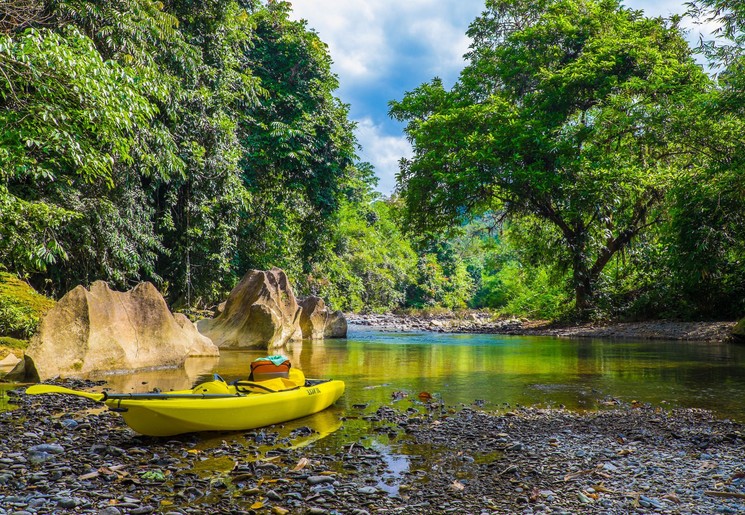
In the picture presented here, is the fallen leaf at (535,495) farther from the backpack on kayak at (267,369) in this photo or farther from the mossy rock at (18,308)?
the mossy rock at (18,308)

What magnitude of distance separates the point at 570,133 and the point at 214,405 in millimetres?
19089

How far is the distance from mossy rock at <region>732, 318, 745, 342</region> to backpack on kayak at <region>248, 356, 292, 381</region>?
15294mm

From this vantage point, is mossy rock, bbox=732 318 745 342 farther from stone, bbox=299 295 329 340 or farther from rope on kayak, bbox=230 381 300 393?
rope on kayak, bbox=230 381 300 393

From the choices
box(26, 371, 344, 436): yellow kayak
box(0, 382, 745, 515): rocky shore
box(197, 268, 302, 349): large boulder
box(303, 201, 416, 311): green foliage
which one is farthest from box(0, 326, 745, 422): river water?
box(303, 201, 416, 311): green foliage

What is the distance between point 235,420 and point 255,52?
2214 centimetres

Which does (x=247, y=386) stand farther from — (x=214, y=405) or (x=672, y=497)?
(x=672, y=497)

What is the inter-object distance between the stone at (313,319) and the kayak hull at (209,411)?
47.7 feet

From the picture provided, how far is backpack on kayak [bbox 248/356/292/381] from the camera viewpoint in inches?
Answer: 248

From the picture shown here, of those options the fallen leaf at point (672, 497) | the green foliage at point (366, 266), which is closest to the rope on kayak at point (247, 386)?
the fallen leaf at point (672, 497)

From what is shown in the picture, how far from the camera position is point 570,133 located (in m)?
20.7

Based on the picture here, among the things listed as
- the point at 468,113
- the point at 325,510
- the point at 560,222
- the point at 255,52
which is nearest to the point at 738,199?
the point at 560,222

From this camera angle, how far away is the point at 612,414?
6.52 metres

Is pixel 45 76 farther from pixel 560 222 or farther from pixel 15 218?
pixel 560 222

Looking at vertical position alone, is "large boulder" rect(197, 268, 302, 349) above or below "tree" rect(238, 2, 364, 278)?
below
